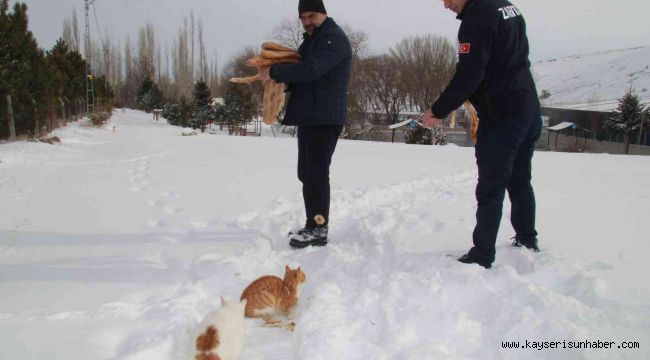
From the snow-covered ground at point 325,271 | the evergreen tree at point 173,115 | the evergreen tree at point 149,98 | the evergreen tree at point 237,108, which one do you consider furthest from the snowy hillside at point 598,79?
the snow-covered ground at point 325,271

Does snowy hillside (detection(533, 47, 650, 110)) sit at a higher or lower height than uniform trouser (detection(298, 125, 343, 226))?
higher

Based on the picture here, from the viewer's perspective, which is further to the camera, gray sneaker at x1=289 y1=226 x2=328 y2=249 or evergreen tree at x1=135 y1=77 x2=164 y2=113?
evergreen tree at x1=135 y1=77 x2=164 y2=113

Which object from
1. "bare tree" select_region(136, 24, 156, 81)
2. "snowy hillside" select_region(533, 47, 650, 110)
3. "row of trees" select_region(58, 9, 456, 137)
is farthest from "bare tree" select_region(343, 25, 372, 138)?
"bare tree" select_region(136, 24, 156, 81)

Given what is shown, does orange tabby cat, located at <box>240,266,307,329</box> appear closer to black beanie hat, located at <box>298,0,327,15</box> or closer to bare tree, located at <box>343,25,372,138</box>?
black beanie hat, located at <box>298,0,327,15</box>

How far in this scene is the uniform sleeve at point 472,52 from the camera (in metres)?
2.32

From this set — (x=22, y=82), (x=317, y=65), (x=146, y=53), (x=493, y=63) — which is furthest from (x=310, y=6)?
(x=146, y=53)

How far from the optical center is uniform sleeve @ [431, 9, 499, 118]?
2318 mm

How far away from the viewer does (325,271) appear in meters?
2.64

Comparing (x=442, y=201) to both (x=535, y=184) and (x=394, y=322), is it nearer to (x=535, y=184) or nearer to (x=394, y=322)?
(x=535, y=184)

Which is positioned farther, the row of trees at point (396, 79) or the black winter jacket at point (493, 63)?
the row of trees at point (396, 79)

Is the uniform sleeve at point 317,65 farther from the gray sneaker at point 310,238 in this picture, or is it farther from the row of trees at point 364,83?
the row of trees at point 364,83

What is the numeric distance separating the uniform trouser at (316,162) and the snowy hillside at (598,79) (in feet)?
138

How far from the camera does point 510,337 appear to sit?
1797 mm

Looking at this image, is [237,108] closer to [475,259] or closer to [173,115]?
[173,115]
